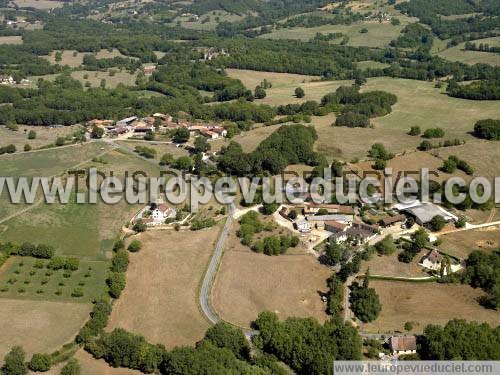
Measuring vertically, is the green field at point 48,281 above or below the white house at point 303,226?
below

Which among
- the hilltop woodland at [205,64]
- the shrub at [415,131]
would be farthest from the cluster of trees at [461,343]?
the hilltop woodland at [205,64]

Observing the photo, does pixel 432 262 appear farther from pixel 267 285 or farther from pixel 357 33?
pixel 357 33

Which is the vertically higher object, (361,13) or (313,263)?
(361,13)

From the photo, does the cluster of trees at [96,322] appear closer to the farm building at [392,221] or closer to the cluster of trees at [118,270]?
the cluster of trees at [118,270]

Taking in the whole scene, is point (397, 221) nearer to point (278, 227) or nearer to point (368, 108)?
point (278, 227)

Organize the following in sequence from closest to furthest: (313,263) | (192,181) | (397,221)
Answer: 1. (313,263)
2. (397,221)
3. (192,181)

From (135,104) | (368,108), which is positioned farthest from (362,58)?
(135,104)
